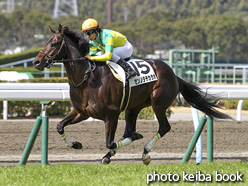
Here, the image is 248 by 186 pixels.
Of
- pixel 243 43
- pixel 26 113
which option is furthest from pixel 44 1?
pixel 26 113

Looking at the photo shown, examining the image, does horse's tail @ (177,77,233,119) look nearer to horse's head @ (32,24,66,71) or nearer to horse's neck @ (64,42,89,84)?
horse's neck @ (64,42,89,84)

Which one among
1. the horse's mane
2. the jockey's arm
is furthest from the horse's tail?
the horse's mane

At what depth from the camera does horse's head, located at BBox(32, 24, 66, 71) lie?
4087 millimetres

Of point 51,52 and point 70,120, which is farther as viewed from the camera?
point 70,120

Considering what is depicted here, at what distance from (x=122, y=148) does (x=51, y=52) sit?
2018mm

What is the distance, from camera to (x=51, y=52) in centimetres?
416

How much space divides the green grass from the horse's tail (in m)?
0.90

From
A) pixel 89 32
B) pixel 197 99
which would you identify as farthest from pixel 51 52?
pixel 197 99

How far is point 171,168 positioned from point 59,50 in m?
1.56

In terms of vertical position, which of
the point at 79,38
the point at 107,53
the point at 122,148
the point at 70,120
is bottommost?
the point at 122,148

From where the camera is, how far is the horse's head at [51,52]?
4.09 m

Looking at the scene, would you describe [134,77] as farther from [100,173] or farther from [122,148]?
[122,148]

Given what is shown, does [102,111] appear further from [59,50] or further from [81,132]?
[81,132]

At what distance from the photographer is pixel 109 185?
130 inches
